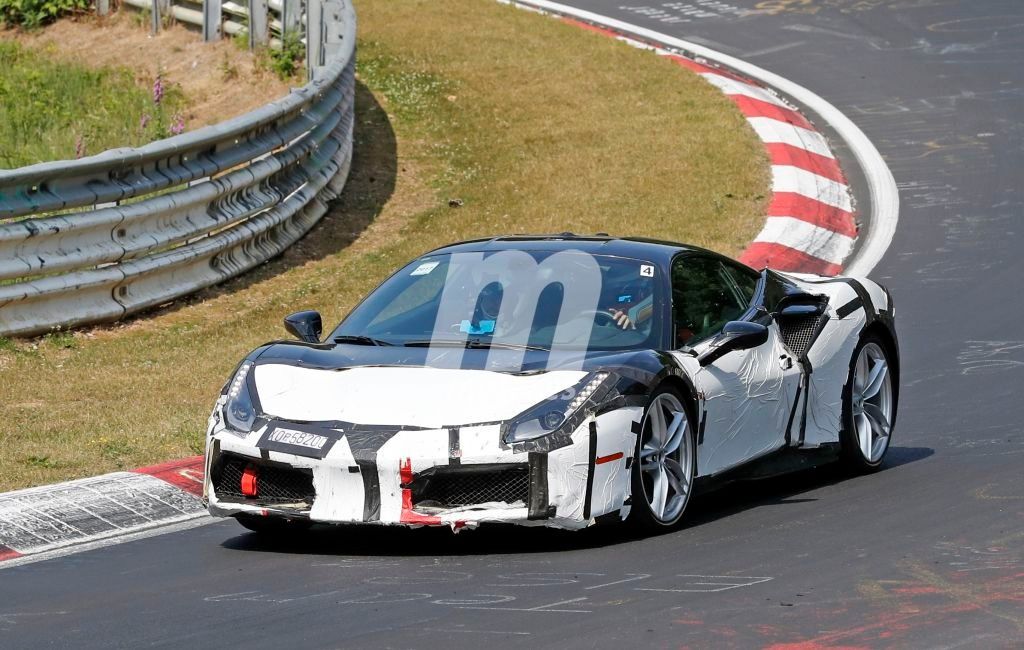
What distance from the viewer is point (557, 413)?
20.9 feet

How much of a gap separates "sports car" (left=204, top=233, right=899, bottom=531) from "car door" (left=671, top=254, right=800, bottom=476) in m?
0.01

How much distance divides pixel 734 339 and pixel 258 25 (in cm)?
1119

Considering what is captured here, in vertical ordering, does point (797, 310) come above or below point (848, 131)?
above

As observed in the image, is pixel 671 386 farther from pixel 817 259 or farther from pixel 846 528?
pixel 817 259

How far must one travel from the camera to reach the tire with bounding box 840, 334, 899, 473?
27.3 ft

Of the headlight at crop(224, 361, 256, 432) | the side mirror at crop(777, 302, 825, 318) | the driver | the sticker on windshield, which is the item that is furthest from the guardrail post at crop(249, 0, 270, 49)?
the headlight at crop(224, 361, 256, 432)

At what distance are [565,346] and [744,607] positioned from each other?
1962 millimetres

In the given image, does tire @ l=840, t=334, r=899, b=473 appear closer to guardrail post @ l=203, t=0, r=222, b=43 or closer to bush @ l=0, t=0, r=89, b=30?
guardrail post @ l=203, t=0, r=222, b=43

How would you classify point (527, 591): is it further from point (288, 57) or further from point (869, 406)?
point (288, 57)

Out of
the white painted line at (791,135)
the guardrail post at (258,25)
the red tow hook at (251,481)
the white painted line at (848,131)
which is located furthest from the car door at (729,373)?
the guardrail post at (258,25)

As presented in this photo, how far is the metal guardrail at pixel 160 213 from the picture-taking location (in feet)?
35.6

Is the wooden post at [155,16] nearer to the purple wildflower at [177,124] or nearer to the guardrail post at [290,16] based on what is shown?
the guardrail post at [290,16]

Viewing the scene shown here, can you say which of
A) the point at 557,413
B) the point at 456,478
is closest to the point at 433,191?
the point at 557,413

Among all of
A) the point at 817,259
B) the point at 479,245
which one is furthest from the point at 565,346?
the point at 817,259
